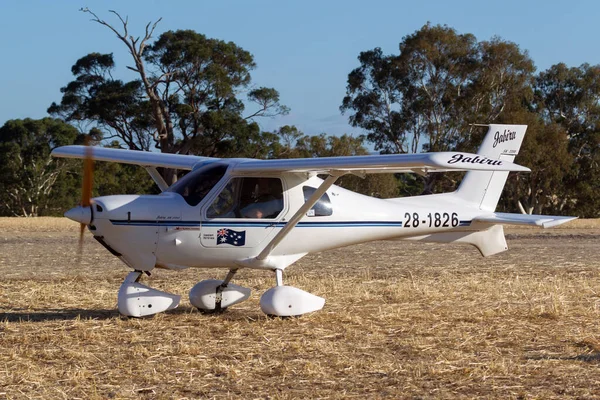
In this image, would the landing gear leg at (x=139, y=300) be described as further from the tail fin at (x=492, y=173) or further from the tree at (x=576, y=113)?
the tree at (x=576, y=113)

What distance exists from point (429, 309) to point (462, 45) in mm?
43640

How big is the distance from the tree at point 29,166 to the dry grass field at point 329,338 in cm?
4580

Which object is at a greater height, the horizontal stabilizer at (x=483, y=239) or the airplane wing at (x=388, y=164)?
the airplane wing at (x=388, y=164)

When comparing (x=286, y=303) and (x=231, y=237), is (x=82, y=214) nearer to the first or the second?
(x=231, y=237)

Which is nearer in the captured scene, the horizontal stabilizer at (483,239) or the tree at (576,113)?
the horizontal stabilizer at (483,239)

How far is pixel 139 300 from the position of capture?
991 cm

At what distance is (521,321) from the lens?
31.7 feet

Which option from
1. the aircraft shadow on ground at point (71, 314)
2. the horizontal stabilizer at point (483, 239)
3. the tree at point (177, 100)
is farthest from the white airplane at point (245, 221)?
the tree at point (177, 100)

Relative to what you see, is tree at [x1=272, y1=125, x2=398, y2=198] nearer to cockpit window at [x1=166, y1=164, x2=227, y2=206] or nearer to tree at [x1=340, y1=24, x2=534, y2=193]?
tree at [x1=340, y1=24, x2=534, y2=193]

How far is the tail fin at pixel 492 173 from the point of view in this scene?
1198 centimetres

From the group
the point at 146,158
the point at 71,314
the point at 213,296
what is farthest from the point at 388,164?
the point at 71,314

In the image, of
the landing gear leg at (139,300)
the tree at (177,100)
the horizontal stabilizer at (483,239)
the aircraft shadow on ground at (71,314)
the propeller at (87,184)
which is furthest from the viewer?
the tree at (177,100)

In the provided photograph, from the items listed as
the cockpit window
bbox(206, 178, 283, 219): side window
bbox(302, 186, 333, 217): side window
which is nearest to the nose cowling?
the cockpit window

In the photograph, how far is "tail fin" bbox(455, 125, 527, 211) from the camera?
11977mm
